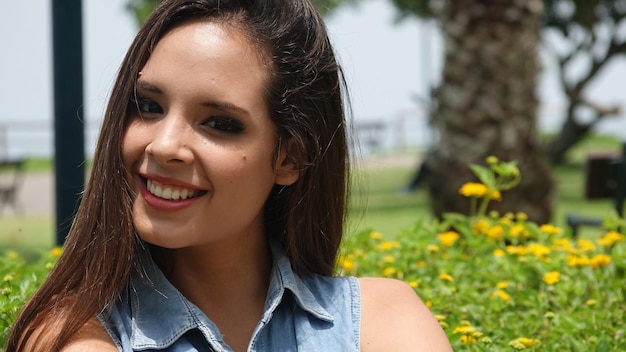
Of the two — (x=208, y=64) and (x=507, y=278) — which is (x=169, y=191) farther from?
(x=507, y=278)

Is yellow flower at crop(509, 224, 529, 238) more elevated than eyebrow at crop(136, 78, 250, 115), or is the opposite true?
eyebrow at crop(136, 78, 250, 115)

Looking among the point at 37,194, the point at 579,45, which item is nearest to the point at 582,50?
the point at 579,45

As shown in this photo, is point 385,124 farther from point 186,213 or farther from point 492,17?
point 186,213

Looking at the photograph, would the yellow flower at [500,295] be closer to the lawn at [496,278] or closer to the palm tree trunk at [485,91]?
the lawn at [496,278]

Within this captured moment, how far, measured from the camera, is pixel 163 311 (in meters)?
2.00

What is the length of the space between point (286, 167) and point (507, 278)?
1.10 meters

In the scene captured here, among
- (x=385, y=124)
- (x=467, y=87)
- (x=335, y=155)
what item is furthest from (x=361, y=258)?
(x=385, y=124)

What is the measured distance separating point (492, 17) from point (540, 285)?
3.99 meters

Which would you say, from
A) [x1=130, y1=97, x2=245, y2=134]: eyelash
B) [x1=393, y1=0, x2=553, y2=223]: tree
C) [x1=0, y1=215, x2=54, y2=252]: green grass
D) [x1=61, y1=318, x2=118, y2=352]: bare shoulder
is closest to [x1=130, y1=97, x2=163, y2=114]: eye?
[x1=130, y1=97, x2=245, y2=134]: eyelash

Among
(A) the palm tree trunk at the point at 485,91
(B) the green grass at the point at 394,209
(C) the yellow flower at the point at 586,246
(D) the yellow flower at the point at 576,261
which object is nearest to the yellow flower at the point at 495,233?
(C) the yellow flower at the point at 586,246

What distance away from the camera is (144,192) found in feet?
6.46

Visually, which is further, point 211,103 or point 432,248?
point 432,248

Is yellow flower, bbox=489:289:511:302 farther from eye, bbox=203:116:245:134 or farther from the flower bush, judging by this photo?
eye, bbox=203:116:245:134

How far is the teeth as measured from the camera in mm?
1947
